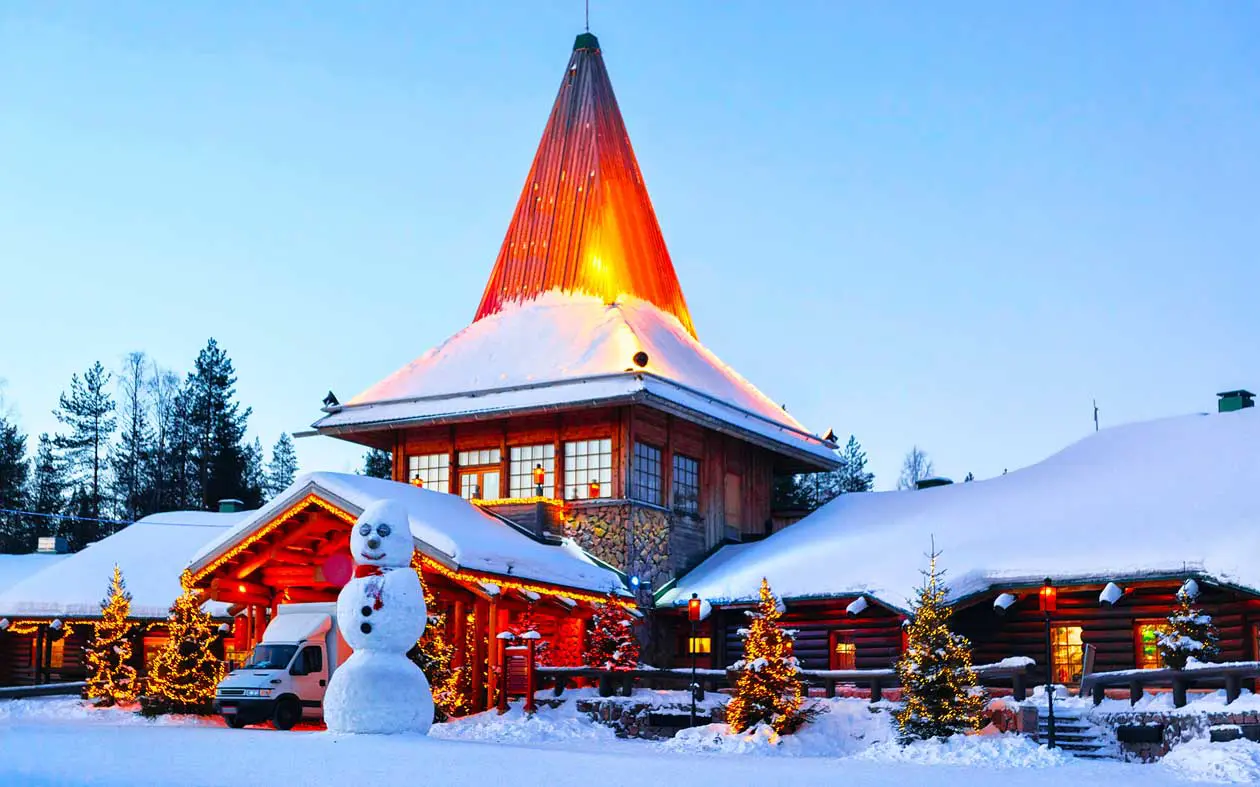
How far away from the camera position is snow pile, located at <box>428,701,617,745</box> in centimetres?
2331

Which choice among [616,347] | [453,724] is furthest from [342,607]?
[616,347]

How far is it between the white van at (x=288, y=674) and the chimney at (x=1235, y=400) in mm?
19594

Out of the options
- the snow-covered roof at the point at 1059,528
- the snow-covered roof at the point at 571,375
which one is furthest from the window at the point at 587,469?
the snow-covered roof at the point at 1059,528

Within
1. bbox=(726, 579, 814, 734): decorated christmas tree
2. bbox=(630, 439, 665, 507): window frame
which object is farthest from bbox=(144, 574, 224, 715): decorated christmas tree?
bbox=(726, 579, 814, 734): decorated christmas tree

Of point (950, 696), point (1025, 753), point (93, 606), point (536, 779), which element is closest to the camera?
point (536, 779)

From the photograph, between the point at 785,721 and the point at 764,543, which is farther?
the point at 764,543

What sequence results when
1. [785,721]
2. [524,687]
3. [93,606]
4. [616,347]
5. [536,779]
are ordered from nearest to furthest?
[536,779] → [785,721] → [524,687] → [616,347] → [93,606]

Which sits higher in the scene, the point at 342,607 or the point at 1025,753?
the point at 342,607

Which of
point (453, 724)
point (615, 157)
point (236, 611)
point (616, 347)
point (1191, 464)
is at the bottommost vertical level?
point (453, 724)

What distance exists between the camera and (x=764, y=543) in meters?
32.6

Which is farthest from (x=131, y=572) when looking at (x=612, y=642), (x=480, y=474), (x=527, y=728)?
(x=527, y=728)

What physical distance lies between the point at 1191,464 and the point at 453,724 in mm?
15333

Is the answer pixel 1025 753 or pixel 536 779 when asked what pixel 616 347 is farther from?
pixel 536 779

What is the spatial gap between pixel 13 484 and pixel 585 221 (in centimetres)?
4148
